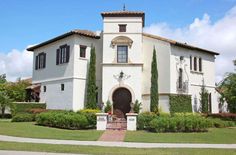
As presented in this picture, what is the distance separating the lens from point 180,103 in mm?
32812

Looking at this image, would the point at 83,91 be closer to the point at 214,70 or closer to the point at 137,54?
the point at 137,54

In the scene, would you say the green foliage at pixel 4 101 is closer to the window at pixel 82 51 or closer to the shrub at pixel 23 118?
the shrub at pixel 23 118

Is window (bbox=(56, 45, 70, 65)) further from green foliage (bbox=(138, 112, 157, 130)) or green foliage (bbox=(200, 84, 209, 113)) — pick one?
green foliage (bbox=(200, 84, 209, 113))

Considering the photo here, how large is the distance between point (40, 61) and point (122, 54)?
39.7 ft

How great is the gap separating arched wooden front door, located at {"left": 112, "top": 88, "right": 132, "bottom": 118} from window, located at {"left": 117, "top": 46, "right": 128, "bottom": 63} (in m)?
2.78

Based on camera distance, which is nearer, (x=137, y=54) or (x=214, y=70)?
(x=137, y=54)

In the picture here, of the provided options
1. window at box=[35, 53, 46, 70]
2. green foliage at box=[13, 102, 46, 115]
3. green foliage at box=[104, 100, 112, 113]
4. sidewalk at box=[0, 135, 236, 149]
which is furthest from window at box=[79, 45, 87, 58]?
sidewalk at box=[0, 135, 236, 149]

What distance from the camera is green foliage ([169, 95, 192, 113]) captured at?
105 ft

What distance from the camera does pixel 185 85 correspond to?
34.1 meters

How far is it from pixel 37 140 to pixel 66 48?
17213mm

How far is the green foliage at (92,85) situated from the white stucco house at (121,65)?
932 millimetres

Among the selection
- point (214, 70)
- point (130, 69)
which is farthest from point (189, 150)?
point (214, 70)

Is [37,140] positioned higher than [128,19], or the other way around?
[128,19]

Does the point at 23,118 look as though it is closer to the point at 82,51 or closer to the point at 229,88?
the point at 82,51
